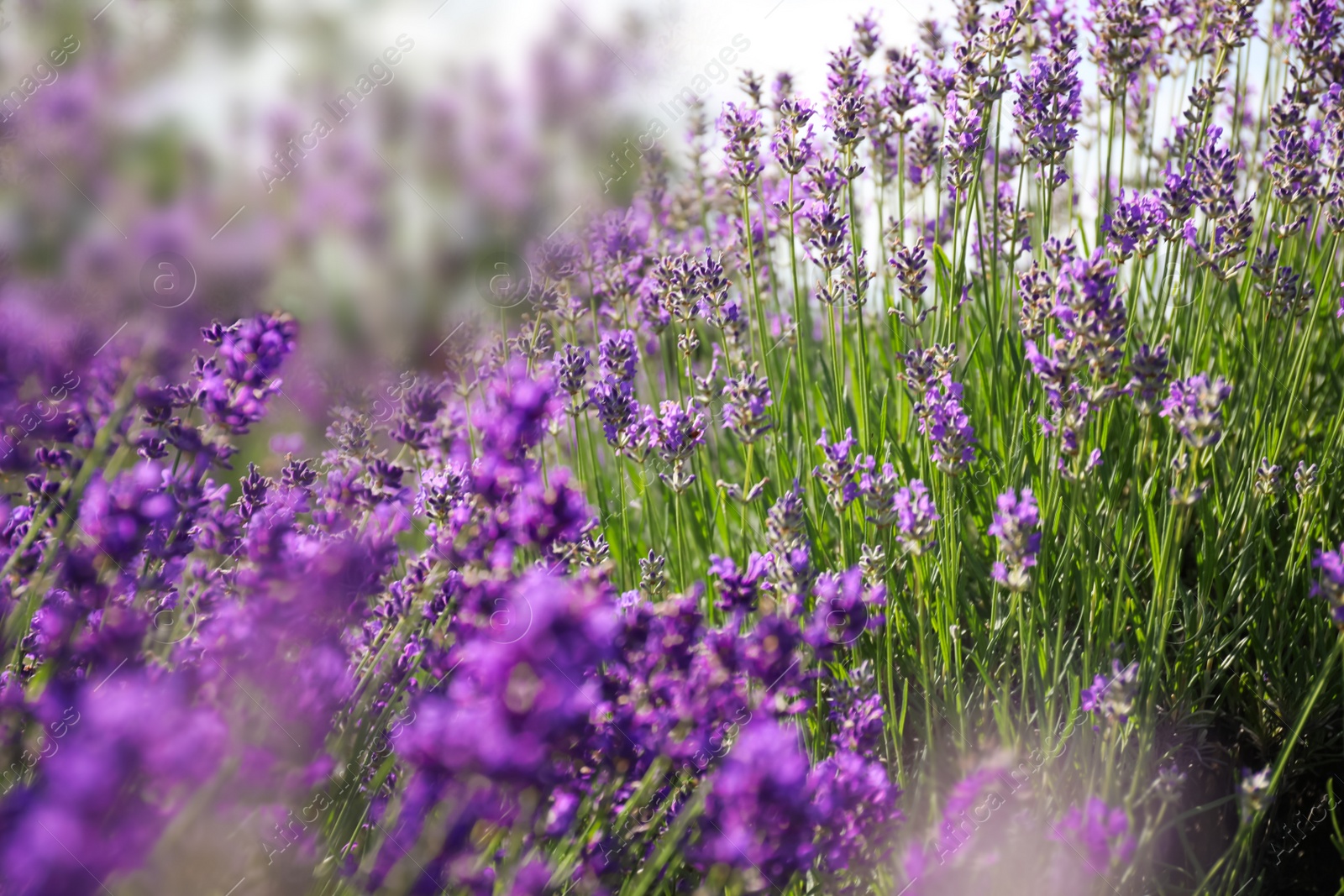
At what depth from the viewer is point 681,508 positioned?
2.36 m

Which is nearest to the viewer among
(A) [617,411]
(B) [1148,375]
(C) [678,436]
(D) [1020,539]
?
(D) [1020,539]

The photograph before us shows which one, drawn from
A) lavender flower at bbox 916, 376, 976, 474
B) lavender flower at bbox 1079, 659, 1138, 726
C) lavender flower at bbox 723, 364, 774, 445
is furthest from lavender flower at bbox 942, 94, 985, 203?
lavender flower at bbox 1079, 659, 1138, 726

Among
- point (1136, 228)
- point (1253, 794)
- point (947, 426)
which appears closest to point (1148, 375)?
point (947, 426)

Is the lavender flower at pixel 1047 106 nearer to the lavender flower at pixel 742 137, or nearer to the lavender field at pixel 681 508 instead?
the lavender field at pixel 681 508

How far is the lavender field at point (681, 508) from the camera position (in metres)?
1.01

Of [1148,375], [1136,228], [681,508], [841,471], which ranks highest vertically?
[1136,228]

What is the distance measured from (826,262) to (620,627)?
1064mm

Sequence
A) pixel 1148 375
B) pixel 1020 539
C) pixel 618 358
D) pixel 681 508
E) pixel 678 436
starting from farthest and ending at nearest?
pixel 681 508 < pixel 618 358 < pixel 678 436 < pixel 1148 375 < pixel 1020 539

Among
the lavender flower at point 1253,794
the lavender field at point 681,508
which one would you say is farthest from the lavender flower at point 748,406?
the lavender flower at point 1253,794

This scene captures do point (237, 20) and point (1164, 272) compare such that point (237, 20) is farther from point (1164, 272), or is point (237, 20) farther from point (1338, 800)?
point (1338, 800)

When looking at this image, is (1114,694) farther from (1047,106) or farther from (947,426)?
(1047,106)

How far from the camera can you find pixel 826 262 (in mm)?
1936

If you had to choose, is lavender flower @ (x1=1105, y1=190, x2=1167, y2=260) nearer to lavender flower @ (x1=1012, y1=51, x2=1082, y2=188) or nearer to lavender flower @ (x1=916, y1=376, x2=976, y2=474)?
lavender flower @ (x1=1012, y1=51, x2=1082, y2=188)

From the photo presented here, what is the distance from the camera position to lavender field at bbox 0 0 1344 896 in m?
1.01
